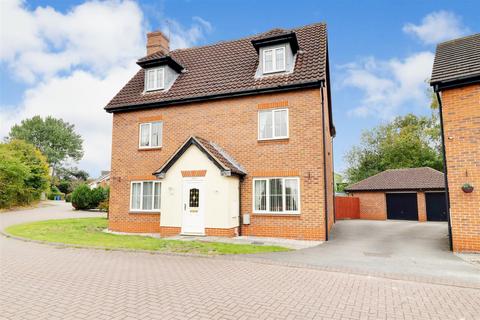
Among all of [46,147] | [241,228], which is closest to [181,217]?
[241,228]

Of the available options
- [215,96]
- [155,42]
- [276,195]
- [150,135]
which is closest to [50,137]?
[155,42]

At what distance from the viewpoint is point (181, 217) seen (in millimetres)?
13539

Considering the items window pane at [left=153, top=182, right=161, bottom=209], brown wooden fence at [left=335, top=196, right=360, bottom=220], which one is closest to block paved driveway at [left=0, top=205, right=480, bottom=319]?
window pane at [left=153, top=182, right=161, bottom=209]

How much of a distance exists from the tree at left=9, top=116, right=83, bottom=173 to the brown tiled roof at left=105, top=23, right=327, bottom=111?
57.4 meters

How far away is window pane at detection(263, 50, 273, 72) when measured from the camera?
1456cm

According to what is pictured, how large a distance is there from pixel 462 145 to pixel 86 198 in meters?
30.4

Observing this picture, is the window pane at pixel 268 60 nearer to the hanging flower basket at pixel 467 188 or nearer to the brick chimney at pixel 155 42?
the brick chimney at pixel 155 42

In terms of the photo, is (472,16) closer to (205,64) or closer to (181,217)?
(205,64)

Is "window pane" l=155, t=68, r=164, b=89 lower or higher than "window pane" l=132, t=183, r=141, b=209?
higher

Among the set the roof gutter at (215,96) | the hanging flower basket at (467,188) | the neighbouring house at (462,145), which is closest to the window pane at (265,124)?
the roof gutter at (215,96)

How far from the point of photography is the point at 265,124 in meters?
14.0

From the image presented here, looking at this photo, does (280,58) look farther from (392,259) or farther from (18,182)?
(18,182)

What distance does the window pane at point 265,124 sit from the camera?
45.5 feet

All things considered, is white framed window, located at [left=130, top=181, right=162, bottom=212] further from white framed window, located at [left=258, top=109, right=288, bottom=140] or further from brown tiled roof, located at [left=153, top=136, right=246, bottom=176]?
white framed window, located at [left=258, top=109, right=288, bottom=140]
